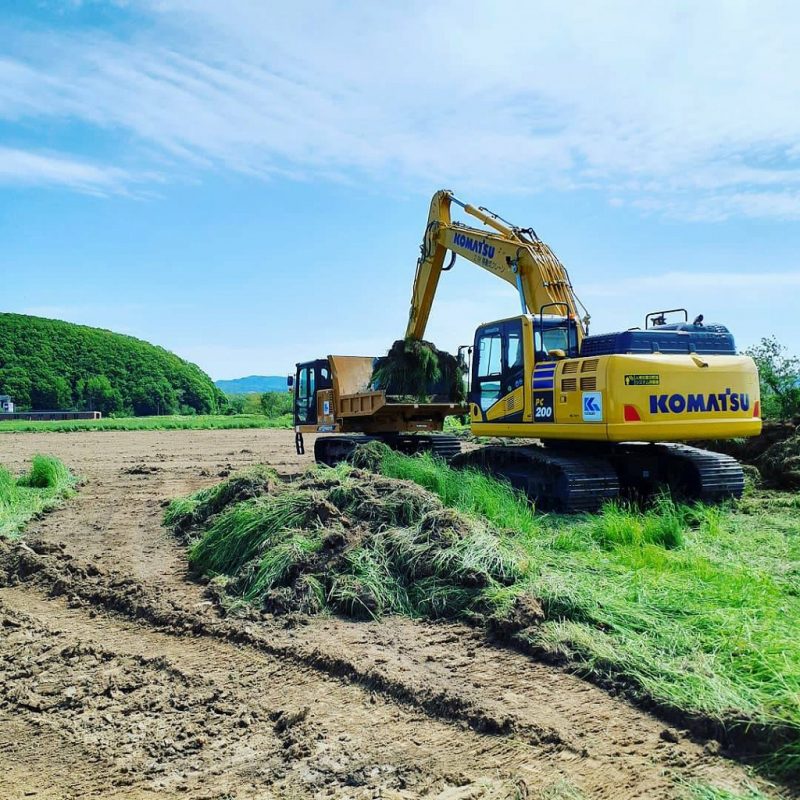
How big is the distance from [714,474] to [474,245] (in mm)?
5602

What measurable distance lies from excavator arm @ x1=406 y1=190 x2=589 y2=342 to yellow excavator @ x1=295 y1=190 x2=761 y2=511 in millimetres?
24

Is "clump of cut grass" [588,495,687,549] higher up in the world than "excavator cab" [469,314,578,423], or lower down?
lower down

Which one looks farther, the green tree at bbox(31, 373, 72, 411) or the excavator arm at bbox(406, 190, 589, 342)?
the green tree at bbox(31, 373, 72, 411)

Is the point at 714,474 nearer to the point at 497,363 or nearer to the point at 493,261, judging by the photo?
the point at 497,363

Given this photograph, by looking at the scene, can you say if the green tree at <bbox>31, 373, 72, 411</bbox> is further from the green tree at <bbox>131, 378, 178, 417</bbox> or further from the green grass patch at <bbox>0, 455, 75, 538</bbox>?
the green grass patch at <bbox>0, 455, 75, 538</bbox>

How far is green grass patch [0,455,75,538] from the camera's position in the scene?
33.1ft

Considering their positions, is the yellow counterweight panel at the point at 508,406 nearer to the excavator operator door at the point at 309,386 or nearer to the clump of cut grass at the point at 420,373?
the clump of cut grass at the point at 420,373

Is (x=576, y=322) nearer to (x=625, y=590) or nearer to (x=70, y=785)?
(x=625, y=590)

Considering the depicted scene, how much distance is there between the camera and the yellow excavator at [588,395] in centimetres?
966

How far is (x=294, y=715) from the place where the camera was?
13.5 feet

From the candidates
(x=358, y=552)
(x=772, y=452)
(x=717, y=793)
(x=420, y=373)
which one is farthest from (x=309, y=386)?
(x=717, y=793)

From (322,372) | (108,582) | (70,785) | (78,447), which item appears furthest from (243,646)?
→ (78,447)

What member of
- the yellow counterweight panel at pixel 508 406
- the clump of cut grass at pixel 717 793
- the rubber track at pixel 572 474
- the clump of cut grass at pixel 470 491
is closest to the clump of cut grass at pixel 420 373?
the clump of cut grass at pixel 470 491

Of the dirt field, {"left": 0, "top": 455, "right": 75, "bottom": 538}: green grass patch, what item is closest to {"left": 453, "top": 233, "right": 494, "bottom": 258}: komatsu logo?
{"left": 0, "top": 455, "right": 75, "bottom": 538}: green grass patch
